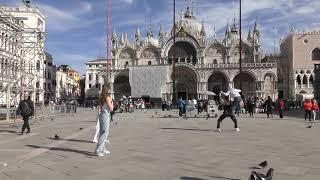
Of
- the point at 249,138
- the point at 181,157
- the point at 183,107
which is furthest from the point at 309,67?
the point at 181,157

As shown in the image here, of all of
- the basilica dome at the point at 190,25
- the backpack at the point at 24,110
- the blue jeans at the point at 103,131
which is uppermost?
the basilica dome at the point at 190,25

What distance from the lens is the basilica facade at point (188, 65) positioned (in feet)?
228

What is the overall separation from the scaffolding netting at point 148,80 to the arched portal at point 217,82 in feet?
26.6

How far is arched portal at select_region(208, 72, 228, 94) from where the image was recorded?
234 feet

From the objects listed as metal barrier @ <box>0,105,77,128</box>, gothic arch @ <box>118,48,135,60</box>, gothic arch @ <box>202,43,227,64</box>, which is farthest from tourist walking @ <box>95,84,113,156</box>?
gothic arch @ <box>118,48,135,60</box>

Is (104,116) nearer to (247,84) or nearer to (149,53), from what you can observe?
(247,84)

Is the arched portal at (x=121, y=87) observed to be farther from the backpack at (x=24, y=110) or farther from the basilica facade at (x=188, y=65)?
the backpack at (x=24, y=110)

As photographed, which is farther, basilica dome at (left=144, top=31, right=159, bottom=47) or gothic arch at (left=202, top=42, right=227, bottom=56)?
basilica dome at (left=144, top=31, right=159, bottom=47)

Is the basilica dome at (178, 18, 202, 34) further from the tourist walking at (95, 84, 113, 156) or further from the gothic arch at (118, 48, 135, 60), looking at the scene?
the tourist walking at (95, 84, 113, 156)

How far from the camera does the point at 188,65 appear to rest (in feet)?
230

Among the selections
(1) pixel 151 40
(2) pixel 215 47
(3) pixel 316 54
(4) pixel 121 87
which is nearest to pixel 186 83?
(2) pixel 215 47

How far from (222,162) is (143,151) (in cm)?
249

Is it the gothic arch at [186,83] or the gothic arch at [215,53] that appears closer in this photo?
the gothic arch at [186,83]

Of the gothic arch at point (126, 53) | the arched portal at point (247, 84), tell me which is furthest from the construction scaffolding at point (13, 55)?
the arched portal at point (247, 84)
